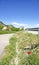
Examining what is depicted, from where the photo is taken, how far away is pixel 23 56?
646cm

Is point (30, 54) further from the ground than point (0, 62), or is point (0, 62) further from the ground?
point (30, 54)

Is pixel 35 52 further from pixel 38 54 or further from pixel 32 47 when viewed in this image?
pixel 32 47

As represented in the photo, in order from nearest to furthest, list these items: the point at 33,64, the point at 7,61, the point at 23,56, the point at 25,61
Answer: the point at 33,64 → the point at 25,61 → the point at 23,56 → the point at 7,61

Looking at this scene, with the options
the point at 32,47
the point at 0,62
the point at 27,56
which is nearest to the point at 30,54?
the point at 27,56

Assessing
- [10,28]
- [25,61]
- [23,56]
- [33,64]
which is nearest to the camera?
[33,64]

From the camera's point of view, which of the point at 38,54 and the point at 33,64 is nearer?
the point at 33,64

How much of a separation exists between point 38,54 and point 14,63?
108 centimetres

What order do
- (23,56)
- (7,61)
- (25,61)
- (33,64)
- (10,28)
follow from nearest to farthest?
(33,64)
(25,61)
(23,56)
(7,61)
(10,28)

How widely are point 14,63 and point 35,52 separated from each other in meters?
0.94

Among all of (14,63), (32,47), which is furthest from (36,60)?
(32,47)

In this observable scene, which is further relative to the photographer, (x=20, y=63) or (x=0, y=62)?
(x=0, y=62)

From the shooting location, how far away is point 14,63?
660 centimetres

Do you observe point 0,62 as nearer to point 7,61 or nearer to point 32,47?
point 7,61

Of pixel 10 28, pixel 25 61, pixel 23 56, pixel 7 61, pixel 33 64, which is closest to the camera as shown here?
pixel 33 64
